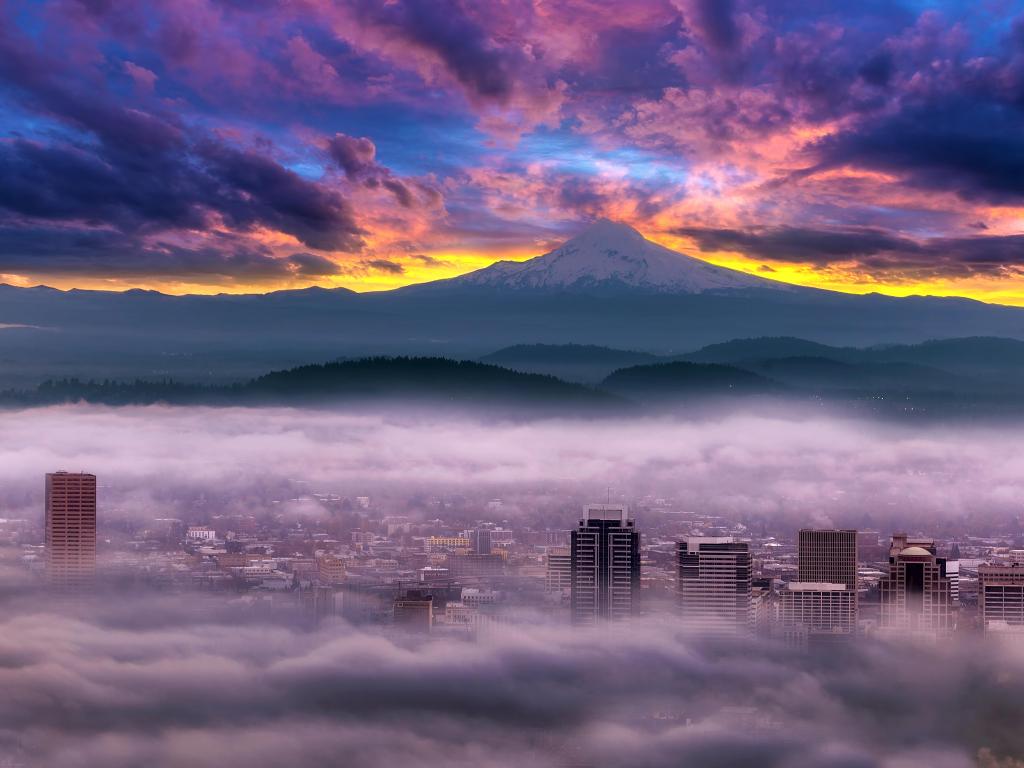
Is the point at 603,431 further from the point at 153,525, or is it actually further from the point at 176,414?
the point at 153,525

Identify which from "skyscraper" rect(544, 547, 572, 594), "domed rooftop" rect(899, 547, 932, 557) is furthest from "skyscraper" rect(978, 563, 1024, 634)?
"skyscraper" rect(544, 547, 572, 594)

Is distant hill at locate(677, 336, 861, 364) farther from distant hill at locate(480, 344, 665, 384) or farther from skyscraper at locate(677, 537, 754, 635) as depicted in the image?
skyscraper at locate(677, 537, 754, 635)

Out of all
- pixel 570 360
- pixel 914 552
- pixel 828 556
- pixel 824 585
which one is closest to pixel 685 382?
pixel 570 360

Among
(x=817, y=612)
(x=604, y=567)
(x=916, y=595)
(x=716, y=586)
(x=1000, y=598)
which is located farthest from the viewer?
(x=604, y=567)

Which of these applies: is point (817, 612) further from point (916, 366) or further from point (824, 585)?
point (916, 366)

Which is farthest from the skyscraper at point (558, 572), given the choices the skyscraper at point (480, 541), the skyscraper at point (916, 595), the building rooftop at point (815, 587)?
the skyscraper at point (916, 595)

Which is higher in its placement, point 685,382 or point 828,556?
point 685,382
